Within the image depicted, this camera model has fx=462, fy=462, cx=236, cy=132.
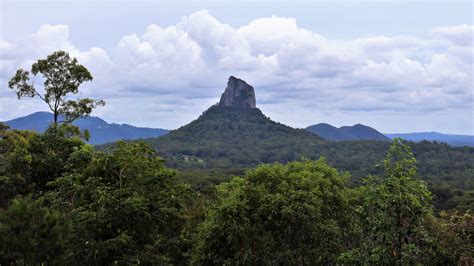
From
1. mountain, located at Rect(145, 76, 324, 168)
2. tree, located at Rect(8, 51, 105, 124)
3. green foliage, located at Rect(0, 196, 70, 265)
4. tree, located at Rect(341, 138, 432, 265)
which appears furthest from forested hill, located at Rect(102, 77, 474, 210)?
tree, located at Rect(341, 138, 432, 265)

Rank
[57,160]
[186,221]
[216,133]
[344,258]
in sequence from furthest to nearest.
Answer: [216,133]
[186,221]
[57,160]
[344,258]

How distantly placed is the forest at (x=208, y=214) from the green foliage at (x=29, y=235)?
22mm

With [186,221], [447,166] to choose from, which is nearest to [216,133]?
[447,166]

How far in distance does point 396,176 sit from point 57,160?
1265 cm

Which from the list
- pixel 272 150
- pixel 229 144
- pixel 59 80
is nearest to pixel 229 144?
pixel 229 144

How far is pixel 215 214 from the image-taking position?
1564 cm

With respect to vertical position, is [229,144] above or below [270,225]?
above

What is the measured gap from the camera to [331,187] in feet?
59.9

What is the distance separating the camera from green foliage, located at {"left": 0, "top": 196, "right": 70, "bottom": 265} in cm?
1002

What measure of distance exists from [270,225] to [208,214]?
2457mm

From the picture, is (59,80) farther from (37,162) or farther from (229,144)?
(229,144)

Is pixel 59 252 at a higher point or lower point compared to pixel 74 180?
lower

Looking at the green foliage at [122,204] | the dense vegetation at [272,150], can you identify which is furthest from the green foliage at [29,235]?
the dense vegetation at [272,150]

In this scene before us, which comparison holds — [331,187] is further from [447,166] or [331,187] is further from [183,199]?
[447,166]
